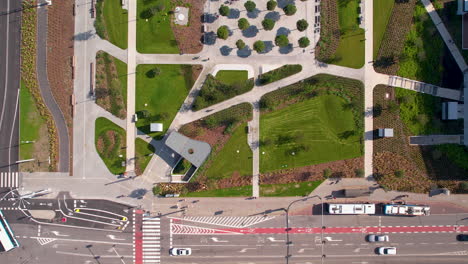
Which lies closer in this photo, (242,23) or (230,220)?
(242,23)

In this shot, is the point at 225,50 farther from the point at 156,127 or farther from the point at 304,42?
the point at 156,127

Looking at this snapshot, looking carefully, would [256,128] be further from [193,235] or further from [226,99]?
[193,235]

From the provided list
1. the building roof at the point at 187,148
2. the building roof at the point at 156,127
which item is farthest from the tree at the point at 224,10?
the building roof at the point at 187,148

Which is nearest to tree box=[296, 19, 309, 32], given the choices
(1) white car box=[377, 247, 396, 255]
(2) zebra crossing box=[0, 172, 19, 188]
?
(1) white car box=[377, 247, 396, 255]

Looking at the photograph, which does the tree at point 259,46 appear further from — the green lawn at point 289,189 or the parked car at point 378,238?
the parked car at point 378,238

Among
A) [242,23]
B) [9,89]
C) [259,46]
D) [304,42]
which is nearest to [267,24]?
[259,46]

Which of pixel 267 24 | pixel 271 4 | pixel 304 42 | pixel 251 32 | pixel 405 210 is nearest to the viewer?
pixel 267 24

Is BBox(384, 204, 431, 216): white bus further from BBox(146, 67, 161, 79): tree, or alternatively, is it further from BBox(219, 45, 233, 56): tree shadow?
BBox(146, 67, 161, 79): tree
